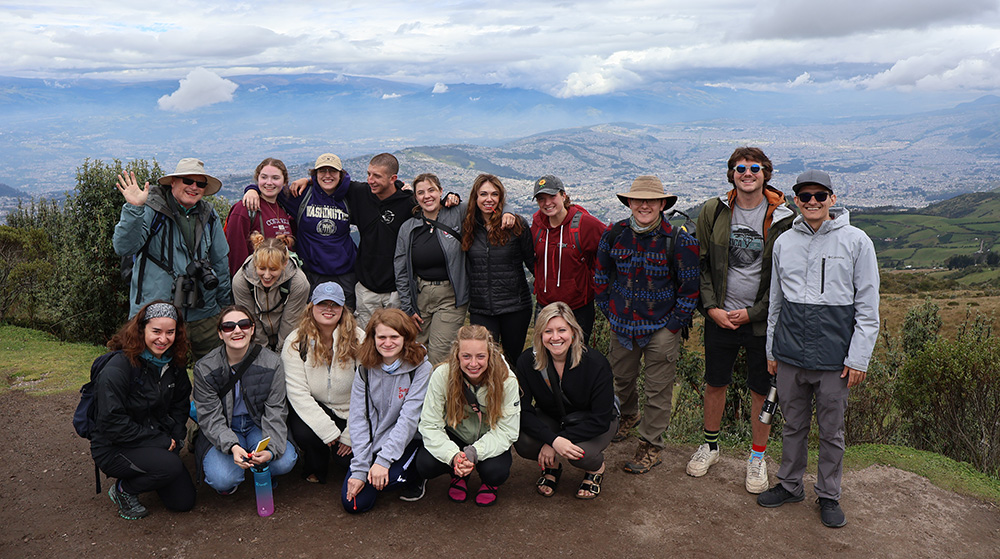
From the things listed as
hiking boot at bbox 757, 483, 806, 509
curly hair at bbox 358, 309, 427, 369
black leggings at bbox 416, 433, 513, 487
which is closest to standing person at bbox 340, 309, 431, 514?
curly hair at bbox 358, 309, 427, 369

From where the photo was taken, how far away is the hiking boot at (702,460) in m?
6.30

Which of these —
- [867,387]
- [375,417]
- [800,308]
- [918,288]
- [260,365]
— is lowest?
[918,288]

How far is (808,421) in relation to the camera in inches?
219

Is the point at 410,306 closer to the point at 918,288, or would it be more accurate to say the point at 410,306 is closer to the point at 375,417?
the point at 375,417

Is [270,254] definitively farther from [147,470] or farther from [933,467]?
[933,467]

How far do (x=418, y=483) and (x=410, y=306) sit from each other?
2.02 metres

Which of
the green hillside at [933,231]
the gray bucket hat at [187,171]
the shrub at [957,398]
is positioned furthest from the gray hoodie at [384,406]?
the green hillside at [933,231]

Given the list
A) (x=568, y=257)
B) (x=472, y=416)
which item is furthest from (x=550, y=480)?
(x=568, y=257)

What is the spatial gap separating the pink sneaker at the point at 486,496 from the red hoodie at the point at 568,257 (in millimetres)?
2156

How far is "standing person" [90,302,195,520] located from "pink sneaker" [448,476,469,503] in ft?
8.07

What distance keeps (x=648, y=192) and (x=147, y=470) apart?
5.39 m

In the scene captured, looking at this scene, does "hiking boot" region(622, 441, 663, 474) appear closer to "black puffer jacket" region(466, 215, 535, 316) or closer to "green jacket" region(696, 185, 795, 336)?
"green jacket" region(696, 185, 795, 336)

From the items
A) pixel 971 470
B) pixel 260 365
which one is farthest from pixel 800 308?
pixel 260 365

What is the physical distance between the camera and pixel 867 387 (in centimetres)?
961
